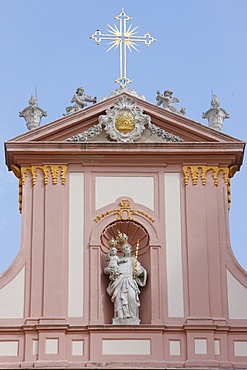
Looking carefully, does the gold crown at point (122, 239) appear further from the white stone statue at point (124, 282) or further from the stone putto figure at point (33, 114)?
the stone putto figure at point (33, 114)

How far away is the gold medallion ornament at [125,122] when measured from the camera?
70.9ft

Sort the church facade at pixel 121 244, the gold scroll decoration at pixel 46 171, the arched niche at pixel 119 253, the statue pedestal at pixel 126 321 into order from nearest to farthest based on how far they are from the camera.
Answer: the church facade at pixel 121 244 < the statue pedestal at pixel 126 321 < the arched niche at pixel 119 253 < the gold scroll decoration at pixel 46 171

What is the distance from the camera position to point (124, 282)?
67.4ft

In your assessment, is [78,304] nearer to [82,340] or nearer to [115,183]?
[82,340]

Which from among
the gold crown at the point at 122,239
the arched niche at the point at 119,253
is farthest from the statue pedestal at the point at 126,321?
the gold crown at the point at 122,239

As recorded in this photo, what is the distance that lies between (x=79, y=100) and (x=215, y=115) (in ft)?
7.52

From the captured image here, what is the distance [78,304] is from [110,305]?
1.75ft

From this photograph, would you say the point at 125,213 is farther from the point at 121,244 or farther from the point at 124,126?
the point at 124,126

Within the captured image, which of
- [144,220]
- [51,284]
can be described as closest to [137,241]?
[144,220]

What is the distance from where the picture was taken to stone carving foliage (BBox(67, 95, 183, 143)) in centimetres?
2152

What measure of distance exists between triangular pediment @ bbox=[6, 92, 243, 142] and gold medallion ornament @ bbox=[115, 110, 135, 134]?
0.18 meters

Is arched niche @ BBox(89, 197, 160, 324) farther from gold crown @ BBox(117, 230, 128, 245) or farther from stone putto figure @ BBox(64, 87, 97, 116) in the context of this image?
stone putto figure @ BBox(64, 87, 97, 116)

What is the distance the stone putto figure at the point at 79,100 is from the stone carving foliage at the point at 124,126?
49 centimetres

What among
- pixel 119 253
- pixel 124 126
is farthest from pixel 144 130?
pixel 119 253
